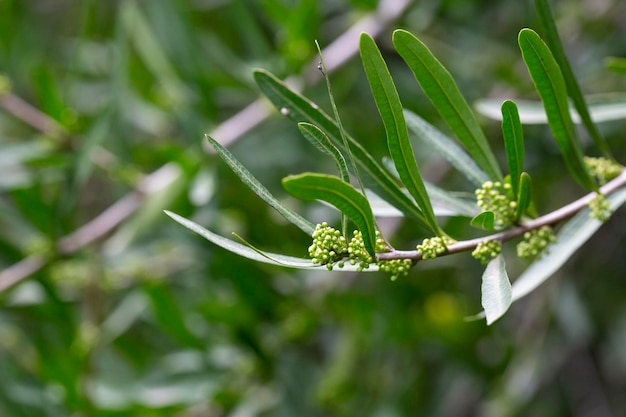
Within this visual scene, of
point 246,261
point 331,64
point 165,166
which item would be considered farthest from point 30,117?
point 331,64

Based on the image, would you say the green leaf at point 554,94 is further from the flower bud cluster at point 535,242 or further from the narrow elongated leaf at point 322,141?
the narrow elongated leaf at point 322,141

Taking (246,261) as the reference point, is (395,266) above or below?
below

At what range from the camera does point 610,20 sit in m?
1.75

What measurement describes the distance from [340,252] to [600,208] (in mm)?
298

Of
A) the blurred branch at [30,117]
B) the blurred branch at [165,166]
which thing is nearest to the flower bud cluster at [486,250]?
the blurred branch at [165,166]

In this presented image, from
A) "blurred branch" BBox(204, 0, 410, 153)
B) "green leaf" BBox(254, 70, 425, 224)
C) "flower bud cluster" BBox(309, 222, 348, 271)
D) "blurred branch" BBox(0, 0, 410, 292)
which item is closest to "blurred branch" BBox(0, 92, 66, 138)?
"blurred branch" BBox(0, 0, 410, 292)

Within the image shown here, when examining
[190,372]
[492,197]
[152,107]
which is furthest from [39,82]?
[492,197]

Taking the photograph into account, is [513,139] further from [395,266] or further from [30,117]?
[30,117]

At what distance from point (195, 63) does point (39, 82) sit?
11.4 inches

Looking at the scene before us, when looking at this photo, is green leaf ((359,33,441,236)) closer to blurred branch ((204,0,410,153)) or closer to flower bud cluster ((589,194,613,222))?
flower bud cluster ((589,194,613,222))

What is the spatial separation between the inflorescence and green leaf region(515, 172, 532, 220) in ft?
0.44

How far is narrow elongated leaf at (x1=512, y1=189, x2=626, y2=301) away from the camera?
2.43ft

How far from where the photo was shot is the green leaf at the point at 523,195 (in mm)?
676

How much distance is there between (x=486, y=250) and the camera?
0.69 meters
